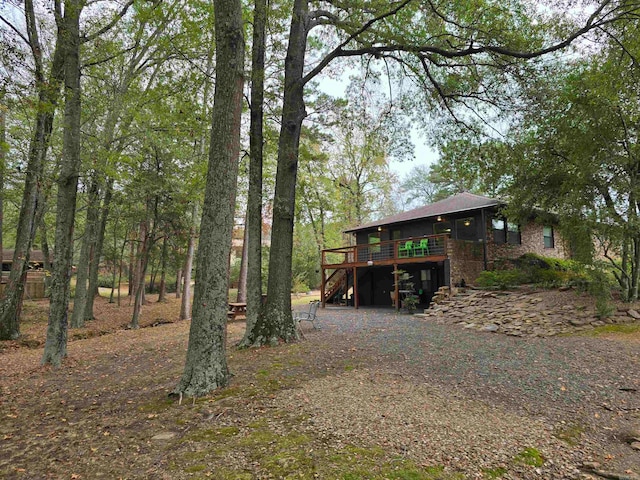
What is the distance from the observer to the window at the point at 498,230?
15.8 metres

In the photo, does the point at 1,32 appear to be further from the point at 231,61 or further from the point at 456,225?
the point at 456,225

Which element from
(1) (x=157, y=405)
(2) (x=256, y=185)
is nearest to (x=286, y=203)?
(2) (x=256, y=185)

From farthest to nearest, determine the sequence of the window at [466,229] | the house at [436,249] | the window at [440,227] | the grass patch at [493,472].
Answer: the window at [440,227], the window at [466,229], the house at [436,249], the grass patch at [493,472]

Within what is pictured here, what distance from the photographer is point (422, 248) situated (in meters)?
15.8

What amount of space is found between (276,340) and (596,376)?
5.60 meters

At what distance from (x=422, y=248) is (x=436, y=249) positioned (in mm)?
729

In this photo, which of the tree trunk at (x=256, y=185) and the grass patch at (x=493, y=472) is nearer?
the grass patch at (x=493, y=472)

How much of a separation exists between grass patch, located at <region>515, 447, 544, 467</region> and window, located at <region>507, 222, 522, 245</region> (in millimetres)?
14899

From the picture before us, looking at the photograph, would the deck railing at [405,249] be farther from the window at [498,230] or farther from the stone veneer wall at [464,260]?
the window at [498,230]

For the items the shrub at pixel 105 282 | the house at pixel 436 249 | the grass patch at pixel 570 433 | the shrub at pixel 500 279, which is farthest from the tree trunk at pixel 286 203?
the shrub at pixel 105 282

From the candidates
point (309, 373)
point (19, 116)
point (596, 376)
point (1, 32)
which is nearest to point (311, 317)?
point (309, 373)

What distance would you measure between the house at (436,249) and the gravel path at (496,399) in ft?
21.4

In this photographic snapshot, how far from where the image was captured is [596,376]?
17.6 feet

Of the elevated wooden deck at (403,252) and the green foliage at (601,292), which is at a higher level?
the elevated wooden deck at (403,252)
